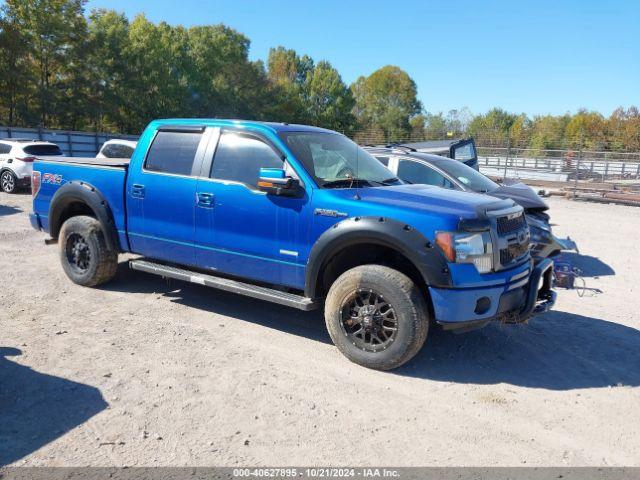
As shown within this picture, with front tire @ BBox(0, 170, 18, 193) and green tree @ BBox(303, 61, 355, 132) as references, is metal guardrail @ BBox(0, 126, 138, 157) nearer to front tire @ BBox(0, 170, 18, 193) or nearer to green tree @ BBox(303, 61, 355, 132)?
front tire @ BBox(0, 170, 18, 193)

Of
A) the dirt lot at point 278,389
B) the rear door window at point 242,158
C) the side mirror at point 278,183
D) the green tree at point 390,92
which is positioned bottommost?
the dirt lot at point 278,389

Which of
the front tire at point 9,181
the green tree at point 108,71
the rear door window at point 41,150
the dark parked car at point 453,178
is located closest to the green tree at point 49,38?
the green tree at point 108,71

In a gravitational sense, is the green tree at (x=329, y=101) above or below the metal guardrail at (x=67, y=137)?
above

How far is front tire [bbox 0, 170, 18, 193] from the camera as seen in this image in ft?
49.8

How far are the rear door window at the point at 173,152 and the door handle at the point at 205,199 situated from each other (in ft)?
1.05

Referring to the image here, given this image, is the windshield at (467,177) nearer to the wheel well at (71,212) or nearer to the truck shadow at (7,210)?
the wheel well at (71,212)

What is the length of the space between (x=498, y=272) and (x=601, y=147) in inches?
1187

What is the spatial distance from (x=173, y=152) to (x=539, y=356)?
4060 mm

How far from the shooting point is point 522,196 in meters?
7.97

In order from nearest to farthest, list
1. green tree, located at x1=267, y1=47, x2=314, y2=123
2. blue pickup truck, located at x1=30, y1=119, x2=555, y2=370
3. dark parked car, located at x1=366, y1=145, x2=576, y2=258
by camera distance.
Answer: blue pickup truck, located at x1=30, y1=119, x2=555, y2=370, dark parked car, located at x1=366, y1=145, x2=576, y2=258, green tree, located at x1=267, y1=47, x2=314, y2=123

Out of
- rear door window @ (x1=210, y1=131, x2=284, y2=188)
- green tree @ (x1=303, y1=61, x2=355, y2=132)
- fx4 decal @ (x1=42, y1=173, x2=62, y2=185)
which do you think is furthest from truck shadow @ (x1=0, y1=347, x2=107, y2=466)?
green tree @ (x1=303, y1=61, x2=355, y2=132)

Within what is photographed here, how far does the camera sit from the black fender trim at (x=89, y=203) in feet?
19.0

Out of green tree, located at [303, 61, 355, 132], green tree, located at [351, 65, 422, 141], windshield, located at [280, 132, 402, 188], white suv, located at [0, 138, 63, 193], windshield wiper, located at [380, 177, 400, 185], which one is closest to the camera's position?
windshield, located at [280, 132, 402, 188]

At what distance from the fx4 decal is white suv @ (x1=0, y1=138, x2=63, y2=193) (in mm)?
10073
